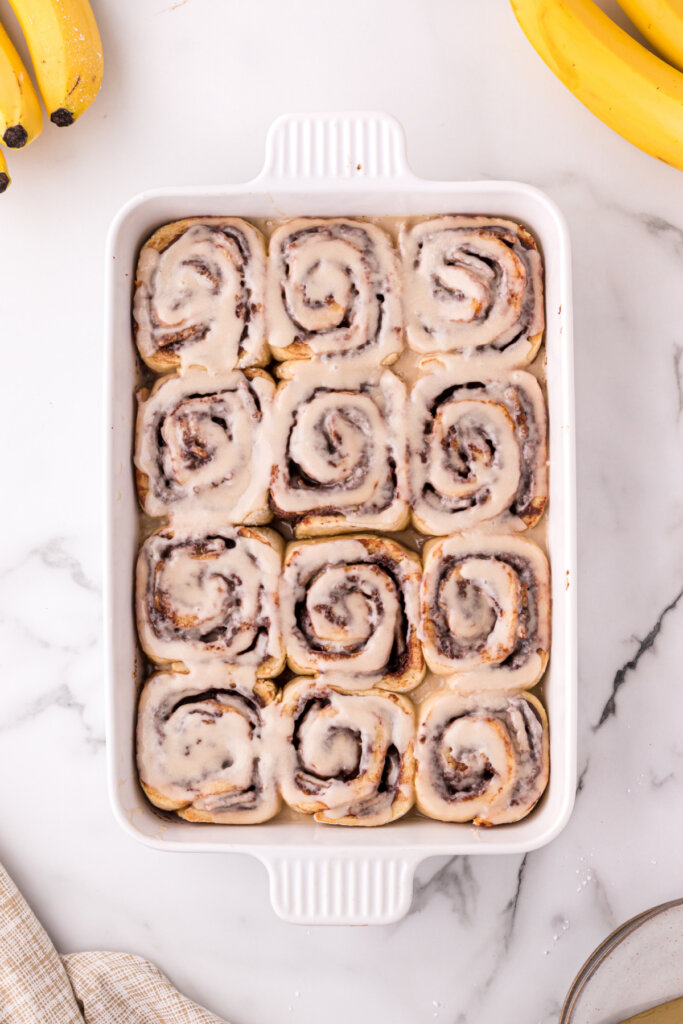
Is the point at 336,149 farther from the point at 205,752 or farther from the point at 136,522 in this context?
the point at 205,752

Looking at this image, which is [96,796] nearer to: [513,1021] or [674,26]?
[513,1021]

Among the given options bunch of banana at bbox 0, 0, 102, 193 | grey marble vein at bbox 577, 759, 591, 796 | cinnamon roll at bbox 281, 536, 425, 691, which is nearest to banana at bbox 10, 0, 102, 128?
bunch of banana at bbox 0, 0, 102, 193

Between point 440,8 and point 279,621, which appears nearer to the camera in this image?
point 279,621

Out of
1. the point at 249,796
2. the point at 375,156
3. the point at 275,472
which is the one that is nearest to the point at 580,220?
the point at 375,156

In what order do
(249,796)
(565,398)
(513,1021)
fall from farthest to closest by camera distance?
(513,1021), (249,796), (565,398)

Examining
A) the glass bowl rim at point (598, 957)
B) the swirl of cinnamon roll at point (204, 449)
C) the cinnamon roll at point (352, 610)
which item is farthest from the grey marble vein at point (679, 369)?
the glass bowl rim at point (598, 957)

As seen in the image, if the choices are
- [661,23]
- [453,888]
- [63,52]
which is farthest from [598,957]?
[63,52]

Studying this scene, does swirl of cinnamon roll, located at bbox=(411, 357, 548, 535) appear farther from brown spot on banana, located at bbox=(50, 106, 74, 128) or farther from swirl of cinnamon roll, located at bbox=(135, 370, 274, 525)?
brown spot on banana, located at bbox=(50, 106, 74, 128)
